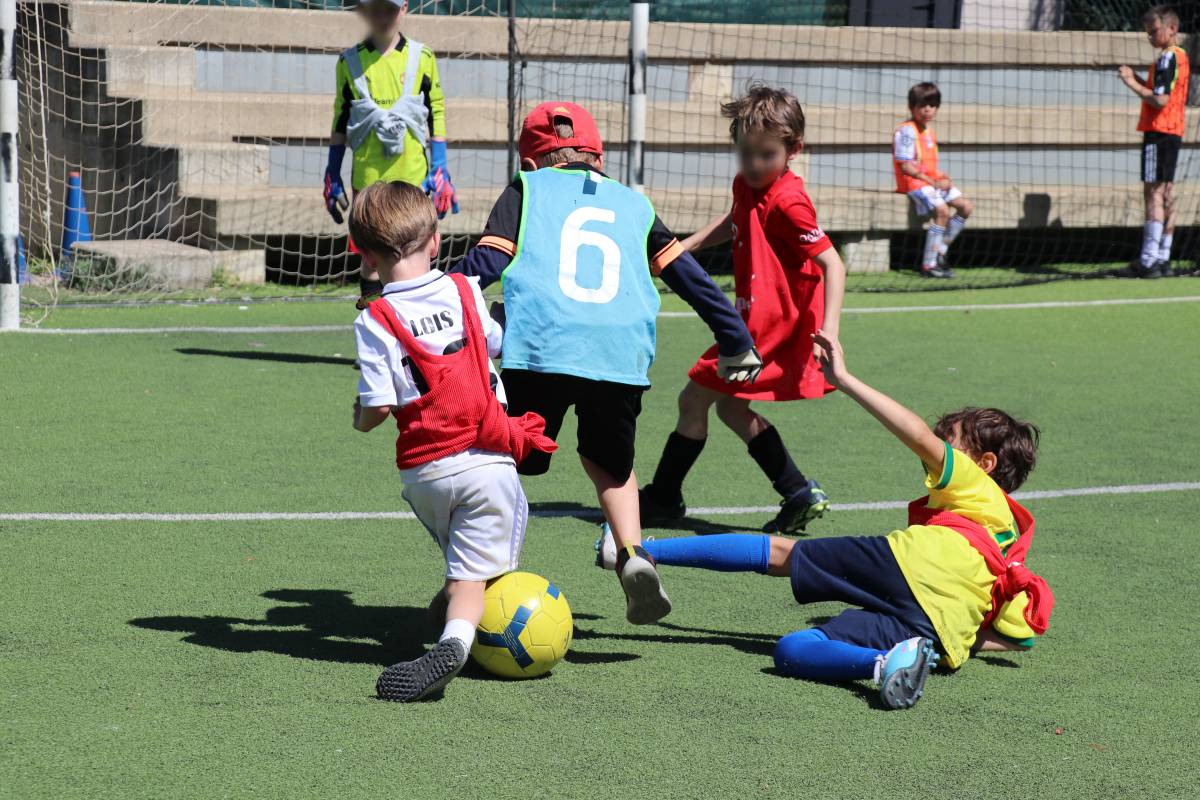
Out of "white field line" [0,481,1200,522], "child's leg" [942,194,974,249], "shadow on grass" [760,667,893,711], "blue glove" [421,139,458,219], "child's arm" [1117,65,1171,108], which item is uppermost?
"child's arm" [1117,65,1171,108]

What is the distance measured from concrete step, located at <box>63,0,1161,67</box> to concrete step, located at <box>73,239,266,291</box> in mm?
1911

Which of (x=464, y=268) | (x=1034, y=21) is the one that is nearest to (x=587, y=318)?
(x=464, y=268)

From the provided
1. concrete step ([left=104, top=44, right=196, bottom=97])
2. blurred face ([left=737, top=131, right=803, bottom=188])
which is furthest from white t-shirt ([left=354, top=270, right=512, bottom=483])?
concrete step ([left=104, top=44, right=196, bottom=97])

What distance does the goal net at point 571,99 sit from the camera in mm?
12203

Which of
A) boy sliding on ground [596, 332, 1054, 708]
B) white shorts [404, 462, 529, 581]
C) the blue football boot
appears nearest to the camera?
the blue football boot

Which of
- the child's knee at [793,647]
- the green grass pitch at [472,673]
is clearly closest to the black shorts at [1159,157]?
the green grass pitch at [472,673]

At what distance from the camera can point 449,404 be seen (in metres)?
3.95

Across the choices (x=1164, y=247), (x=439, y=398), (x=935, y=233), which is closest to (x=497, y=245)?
(x=439, y=398)

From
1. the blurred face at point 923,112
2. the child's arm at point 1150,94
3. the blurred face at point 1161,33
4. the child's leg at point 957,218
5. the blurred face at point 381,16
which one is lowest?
the child's leg at point 957,218

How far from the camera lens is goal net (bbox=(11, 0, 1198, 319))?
12203 millimetres

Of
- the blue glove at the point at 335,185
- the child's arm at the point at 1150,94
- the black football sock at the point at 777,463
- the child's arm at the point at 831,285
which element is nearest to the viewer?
the child's arm at the point at 831,285

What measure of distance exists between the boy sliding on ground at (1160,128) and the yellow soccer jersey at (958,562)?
10488mm

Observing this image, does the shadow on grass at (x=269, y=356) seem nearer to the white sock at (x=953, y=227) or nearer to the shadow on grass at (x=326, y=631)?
the shadow on grass at (x=326, y=631)

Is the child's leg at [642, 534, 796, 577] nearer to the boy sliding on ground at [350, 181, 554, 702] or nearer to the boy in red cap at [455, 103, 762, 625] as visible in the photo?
the boy in red cap at [455, 103, 762, 625]
